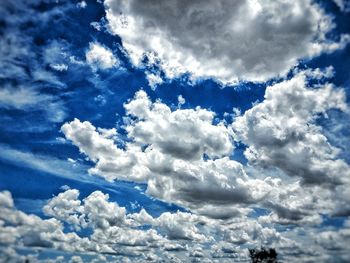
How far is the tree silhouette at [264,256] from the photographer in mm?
148125

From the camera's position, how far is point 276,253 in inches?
5896

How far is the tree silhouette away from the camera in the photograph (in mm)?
148125

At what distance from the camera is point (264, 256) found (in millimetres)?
149000

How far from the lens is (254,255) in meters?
150

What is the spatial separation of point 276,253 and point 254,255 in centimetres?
893
